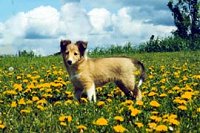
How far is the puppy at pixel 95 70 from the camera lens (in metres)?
7.97

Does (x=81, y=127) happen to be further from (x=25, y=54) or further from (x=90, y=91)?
(x=25, y=54)

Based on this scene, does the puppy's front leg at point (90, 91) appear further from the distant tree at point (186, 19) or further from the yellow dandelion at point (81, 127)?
the distant tree at point (186, 19)

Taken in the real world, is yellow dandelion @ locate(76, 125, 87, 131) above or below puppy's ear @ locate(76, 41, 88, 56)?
below

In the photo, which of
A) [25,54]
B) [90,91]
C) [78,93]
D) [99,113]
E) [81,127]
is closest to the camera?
[81,127]

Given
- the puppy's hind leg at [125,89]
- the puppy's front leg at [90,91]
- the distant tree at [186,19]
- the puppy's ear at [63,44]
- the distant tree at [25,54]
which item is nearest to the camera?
the puppy's front leg at [90,91]

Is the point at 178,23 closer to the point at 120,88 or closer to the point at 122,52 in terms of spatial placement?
the point at 122,52

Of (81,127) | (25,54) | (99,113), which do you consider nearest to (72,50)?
(99,113)

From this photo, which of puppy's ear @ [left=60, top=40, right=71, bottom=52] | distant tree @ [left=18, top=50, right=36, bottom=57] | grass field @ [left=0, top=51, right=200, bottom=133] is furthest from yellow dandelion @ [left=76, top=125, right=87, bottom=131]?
distant tree @ [left=18, top=50, right=36, bottom=57]

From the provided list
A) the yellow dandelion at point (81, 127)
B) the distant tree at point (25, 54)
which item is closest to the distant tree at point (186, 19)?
the distant tree at point (25, 54)

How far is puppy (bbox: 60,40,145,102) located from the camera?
7973mm

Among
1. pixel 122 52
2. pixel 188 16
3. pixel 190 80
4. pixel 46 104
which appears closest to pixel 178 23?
pixel 188 16

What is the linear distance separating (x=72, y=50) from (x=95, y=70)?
618 mm

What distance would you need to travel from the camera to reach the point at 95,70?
8273 millimetres

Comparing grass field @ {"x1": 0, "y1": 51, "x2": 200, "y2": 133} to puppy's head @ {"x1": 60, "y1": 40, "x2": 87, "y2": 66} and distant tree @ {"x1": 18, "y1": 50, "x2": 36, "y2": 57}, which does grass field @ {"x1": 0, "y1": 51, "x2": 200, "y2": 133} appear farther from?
distant tree @ {"x1": 18, "y1": 50, "x2": 36, "y2": 57}
